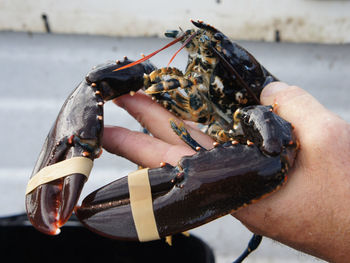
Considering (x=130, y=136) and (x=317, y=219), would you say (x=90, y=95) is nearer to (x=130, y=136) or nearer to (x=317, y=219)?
(x=130, y=136)

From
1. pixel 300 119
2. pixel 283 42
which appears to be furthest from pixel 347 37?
pixel 300 119

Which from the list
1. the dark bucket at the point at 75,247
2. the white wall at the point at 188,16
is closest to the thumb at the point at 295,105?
the dark bucket at the point at 75,247

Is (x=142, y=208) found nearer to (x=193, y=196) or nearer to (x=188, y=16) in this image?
(x=193, y=196)

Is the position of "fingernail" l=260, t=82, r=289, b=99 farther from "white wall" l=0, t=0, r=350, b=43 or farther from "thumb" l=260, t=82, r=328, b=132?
"white wall" l=0, t=0, r=350, b=43

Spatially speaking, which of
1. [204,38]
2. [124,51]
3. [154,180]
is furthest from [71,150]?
Answer: [124,51]

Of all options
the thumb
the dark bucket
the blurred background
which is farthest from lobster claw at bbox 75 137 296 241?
the blurred background

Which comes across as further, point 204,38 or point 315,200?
point 204,38

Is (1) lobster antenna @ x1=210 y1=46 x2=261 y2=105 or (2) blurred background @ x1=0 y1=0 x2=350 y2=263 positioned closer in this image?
(1) lobster antenna @ x1=210 y1=46 x2=261 y2=105
